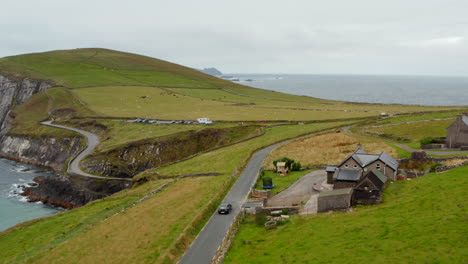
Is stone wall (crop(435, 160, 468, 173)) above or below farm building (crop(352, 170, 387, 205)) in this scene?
above

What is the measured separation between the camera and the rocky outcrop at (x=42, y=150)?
105m

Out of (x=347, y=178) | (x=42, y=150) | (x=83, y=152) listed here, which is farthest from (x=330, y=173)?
(x=42, y=150)

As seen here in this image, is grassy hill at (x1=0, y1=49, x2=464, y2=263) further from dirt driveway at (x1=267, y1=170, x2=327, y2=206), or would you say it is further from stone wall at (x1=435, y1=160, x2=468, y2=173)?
stone wall at (x1=435, y1=160, x2=468, y2=173)

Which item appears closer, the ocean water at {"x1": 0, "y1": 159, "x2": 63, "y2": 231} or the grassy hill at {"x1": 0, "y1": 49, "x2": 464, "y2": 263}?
the grassy hill at {"x1": 0, "y1": 49, "x2": 464, "y2": 263}

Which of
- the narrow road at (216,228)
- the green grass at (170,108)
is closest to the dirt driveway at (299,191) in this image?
the narrow road at (216,228)

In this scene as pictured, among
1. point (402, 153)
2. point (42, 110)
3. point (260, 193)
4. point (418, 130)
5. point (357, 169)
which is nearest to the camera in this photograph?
point (260, 193)

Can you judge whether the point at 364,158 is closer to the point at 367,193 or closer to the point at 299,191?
the point at 299,191

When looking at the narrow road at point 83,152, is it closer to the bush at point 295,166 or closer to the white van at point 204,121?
the white van at point 204,121

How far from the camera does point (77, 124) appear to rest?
12262cm

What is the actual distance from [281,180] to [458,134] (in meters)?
31.1

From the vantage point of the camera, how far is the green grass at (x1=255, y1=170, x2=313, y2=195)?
51.3 metres

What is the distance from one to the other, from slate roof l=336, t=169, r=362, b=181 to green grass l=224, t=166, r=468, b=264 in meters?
5.05

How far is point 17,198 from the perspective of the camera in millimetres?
76312

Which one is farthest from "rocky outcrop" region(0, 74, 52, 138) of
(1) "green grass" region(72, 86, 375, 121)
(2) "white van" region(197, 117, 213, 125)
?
(2) "white van" region(197, 117, 213, 125)
